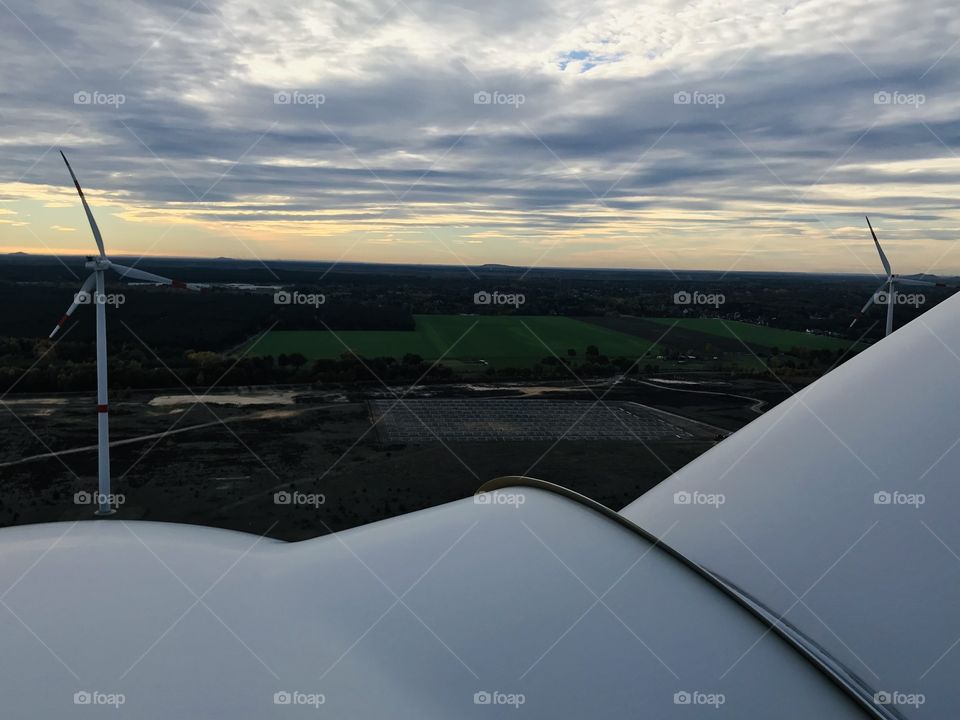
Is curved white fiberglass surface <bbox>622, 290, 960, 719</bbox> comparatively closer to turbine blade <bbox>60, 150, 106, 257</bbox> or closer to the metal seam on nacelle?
the metal seam on nacelle

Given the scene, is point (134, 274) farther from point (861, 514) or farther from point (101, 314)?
point (861, 514)

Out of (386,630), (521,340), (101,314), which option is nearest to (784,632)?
(386,630)

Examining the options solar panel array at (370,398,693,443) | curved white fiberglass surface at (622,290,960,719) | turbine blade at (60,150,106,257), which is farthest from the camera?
solar panel array at (370,398,693,443)

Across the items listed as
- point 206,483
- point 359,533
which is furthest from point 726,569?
point 206,483

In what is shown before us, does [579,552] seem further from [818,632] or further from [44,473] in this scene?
[44,473]

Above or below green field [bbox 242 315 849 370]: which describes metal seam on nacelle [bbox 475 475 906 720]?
below

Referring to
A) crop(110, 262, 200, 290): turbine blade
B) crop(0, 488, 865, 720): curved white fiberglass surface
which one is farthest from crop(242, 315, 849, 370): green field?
crop(0, 488, 865, 720): curved white fiberglass surface
